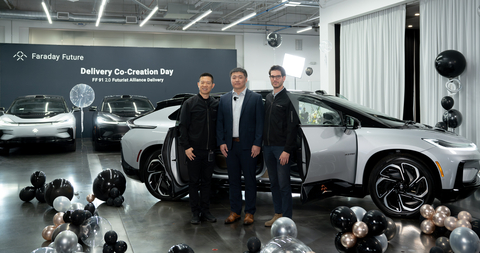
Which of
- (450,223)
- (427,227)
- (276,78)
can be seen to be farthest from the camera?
(276,78)

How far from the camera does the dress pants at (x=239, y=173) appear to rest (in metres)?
3.76

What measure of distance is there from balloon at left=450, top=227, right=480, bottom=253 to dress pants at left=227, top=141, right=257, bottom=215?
1740 mm

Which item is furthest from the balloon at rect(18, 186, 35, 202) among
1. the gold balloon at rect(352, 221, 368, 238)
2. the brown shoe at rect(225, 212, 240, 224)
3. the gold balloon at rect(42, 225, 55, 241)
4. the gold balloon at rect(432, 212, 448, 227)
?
the gold balloon at rect(432, 212, 448, 227)

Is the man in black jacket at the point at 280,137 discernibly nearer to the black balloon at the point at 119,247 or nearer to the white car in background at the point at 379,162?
the white car in background at the point at 379,162

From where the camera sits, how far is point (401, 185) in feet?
13.0

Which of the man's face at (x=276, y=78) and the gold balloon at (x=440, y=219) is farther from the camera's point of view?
the man's face at (x=276, y=78)

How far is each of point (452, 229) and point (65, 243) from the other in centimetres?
314

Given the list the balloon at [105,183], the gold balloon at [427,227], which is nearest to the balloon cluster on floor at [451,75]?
the gold balloon at [427,227]

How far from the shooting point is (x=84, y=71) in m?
14.5

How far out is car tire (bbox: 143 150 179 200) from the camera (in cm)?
481

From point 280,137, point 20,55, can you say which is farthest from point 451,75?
point 20,55

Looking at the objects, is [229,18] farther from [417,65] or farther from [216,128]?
[216,128]

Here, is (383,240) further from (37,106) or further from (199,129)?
(37,106)

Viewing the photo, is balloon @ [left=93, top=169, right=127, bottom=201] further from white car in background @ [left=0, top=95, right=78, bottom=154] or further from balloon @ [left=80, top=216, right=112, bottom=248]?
white car in background @ [left=0, top=95, right=78, bottom=154]
